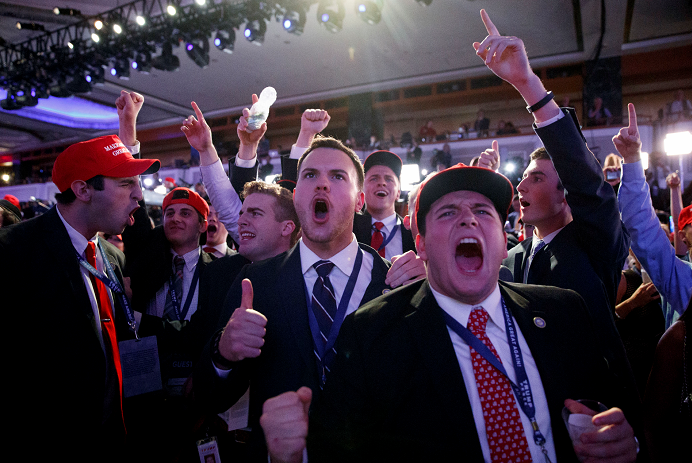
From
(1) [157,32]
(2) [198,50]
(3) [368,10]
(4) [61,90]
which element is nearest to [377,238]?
(3) [368,10]

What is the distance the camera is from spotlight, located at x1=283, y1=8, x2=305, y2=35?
7.40 meters

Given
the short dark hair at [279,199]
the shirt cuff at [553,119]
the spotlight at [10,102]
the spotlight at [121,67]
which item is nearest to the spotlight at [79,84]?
the spotlight at [121,67]

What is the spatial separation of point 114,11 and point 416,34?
7.38 m

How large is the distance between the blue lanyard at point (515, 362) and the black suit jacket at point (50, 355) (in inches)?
57.3

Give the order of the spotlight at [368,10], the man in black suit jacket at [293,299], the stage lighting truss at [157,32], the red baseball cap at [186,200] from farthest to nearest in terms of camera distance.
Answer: the stage lighting truss at [157,32]
the spotlight at [368,10]
the red baseball cap at [186,200]
the man in black suit jacket at [293,299]

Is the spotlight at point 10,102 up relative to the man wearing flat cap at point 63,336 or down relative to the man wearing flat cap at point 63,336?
up

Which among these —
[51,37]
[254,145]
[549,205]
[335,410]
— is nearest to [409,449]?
[335,410]

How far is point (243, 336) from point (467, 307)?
69 centimetres

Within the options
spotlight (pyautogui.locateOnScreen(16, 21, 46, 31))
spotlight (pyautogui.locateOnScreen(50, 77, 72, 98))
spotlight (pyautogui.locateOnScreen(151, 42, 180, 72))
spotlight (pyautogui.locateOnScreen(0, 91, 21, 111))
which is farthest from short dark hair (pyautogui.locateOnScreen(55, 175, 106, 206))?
spotlight (pyautogui.locateOnScreen(0, 91, 21, 111))

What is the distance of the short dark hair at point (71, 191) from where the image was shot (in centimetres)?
188

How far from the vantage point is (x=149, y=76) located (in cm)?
1345

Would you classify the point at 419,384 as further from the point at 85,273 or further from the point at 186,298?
the point at 186,298

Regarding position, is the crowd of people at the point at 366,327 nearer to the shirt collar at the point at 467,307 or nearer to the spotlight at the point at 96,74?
the shirt collar at the point at 467,307

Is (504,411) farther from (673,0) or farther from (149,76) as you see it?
(149,76)
